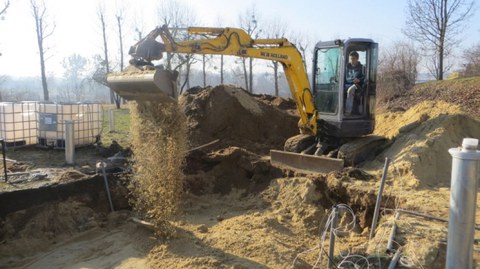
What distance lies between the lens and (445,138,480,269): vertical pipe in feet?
10.7

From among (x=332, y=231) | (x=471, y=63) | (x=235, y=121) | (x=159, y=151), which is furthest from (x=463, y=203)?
(x=471, y=63)

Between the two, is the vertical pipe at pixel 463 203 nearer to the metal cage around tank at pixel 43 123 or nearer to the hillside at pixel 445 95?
the metal cage around tank at pixel 43 123

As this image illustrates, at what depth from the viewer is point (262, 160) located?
891 cm

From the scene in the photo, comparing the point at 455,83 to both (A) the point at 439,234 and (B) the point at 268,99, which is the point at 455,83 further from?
(A) the point at 439,234

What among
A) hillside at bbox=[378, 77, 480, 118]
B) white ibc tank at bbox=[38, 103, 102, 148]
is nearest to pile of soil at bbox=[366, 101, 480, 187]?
hillside at bbox=[378, 77, 480, 118]

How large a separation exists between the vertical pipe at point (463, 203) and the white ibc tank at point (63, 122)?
33.3 feet

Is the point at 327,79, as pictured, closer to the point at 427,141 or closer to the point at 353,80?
the point at 353,80

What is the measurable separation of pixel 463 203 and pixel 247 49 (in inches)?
207

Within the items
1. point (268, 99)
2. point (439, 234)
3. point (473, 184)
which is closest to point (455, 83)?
point (268, 99)

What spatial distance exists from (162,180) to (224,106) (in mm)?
6154

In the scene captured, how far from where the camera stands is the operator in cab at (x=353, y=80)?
8218 mm

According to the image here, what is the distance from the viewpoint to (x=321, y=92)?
874 cm

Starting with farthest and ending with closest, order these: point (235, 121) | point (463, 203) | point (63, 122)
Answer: point (235, 121) → point (63, 122) → point (463, 203)

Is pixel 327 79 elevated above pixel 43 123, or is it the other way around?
pixel 327 79
